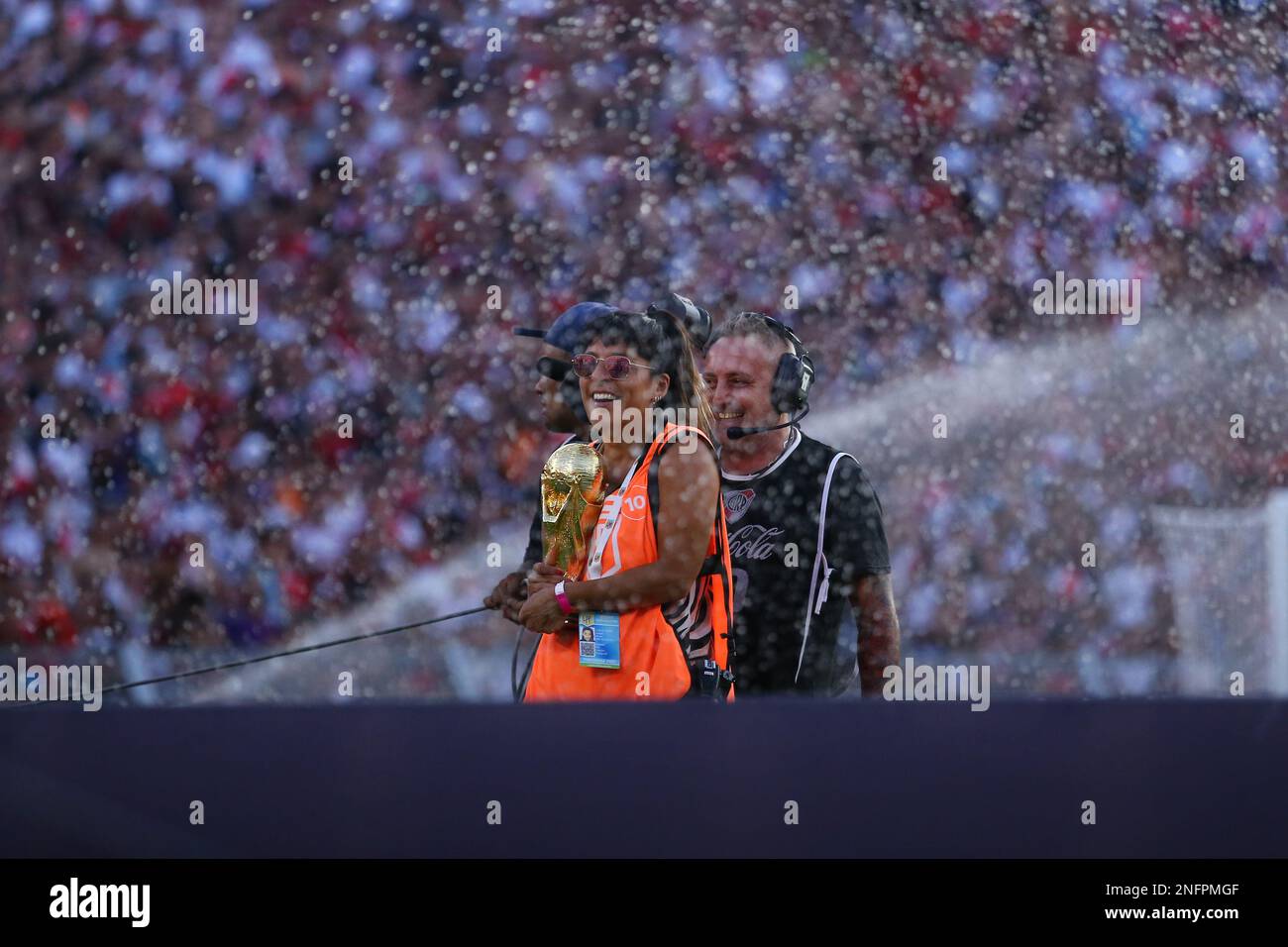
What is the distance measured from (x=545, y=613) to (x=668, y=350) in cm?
61

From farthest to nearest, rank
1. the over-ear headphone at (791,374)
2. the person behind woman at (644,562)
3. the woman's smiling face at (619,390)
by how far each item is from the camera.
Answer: the over-ear headphone at (791,374) → the woman's smiling face at (619,390) → the person behind woman at (644,562)

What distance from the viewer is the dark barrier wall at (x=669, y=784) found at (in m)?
3.43

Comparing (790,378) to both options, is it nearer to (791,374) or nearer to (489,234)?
(791,374)

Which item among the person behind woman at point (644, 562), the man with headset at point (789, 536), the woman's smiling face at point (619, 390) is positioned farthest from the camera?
the man with headset at point (789, 536)

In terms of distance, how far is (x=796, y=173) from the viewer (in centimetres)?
361

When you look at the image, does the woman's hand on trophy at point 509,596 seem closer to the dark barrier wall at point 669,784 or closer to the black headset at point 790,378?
the dark barrier wall at point 669,784

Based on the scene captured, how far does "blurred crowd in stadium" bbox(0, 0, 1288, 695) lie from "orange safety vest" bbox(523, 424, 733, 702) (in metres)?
0.39

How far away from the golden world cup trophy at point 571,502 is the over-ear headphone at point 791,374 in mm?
443

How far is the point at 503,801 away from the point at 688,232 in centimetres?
130

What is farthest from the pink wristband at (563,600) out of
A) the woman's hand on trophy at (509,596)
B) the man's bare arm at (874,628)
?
the man's bare arm at (874,628)

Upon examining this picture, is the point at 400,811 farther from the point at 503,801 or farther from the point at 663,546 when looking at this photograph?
the point at 663,546

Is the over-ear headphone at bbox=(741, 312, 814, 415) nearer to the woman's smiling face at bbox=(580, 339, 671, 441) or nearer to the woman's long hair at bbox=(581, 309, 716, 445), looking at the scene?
the woman's long hair at bbox=(581, 309, 716, 445)

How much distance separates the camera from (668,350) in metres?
3.42
